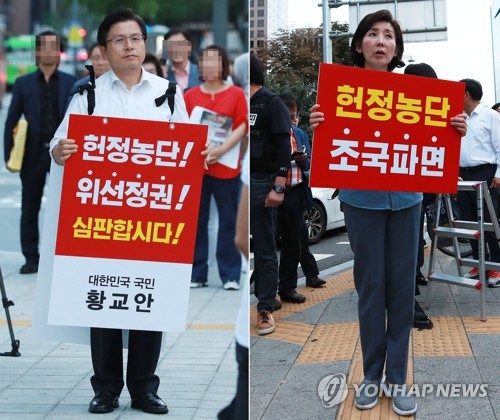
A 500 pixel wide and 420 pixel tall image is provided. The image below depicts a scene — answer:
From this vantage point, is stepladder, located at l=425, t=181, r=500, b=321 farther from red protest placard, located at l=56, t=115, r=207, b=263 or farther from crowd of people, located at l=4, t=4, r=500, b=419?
red protest placard, located at l=56, t=115, r=207, b=263

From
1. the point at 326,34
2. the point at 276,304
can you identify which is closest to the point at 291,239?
the point at 276,304

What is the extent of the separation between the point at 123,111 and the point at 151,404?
112 centimetres

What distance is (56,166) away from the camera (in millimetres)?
3408

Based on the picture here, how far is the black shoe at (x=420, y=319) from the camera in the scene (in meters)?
2.93

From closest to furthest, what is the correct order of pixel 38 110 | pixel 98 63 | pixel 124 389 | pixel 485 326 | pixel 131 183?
pixel 485 326 → pixel 131 183 → pixel 124 389 → pixel 98 63 → pixel 38 110

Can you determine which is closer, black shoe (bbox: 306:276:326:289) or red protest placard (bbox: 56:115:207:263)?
black shoe (bbox: 306:276:326:289)

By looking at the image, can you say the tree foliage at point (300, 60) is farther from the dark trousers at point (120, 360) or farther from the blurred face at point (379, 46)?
the dark trousers at point (120, 360)

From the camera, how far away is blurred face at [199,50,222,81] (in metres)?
6.08

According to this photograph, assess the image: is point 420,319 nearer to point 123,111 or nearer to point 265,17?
point 265,17

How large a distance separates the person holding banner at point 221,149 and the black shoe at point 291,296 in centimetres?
302

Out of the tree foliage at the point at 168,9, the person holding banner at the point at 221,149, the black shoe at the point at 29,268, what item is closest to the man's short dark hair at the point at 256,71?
the person holding banner at the point at 221,149

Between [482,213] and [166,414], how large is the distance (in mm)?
1509

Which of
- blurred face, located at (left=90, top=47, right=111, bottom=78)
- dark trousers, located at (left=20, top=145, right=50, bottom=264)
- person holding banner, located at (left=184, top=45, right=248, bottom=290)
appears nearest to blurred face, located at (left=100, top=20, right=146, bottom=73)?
blurred face, located at (left=90, top=47, right=111, bottom=78)

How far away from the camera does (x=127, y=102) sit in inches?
135
